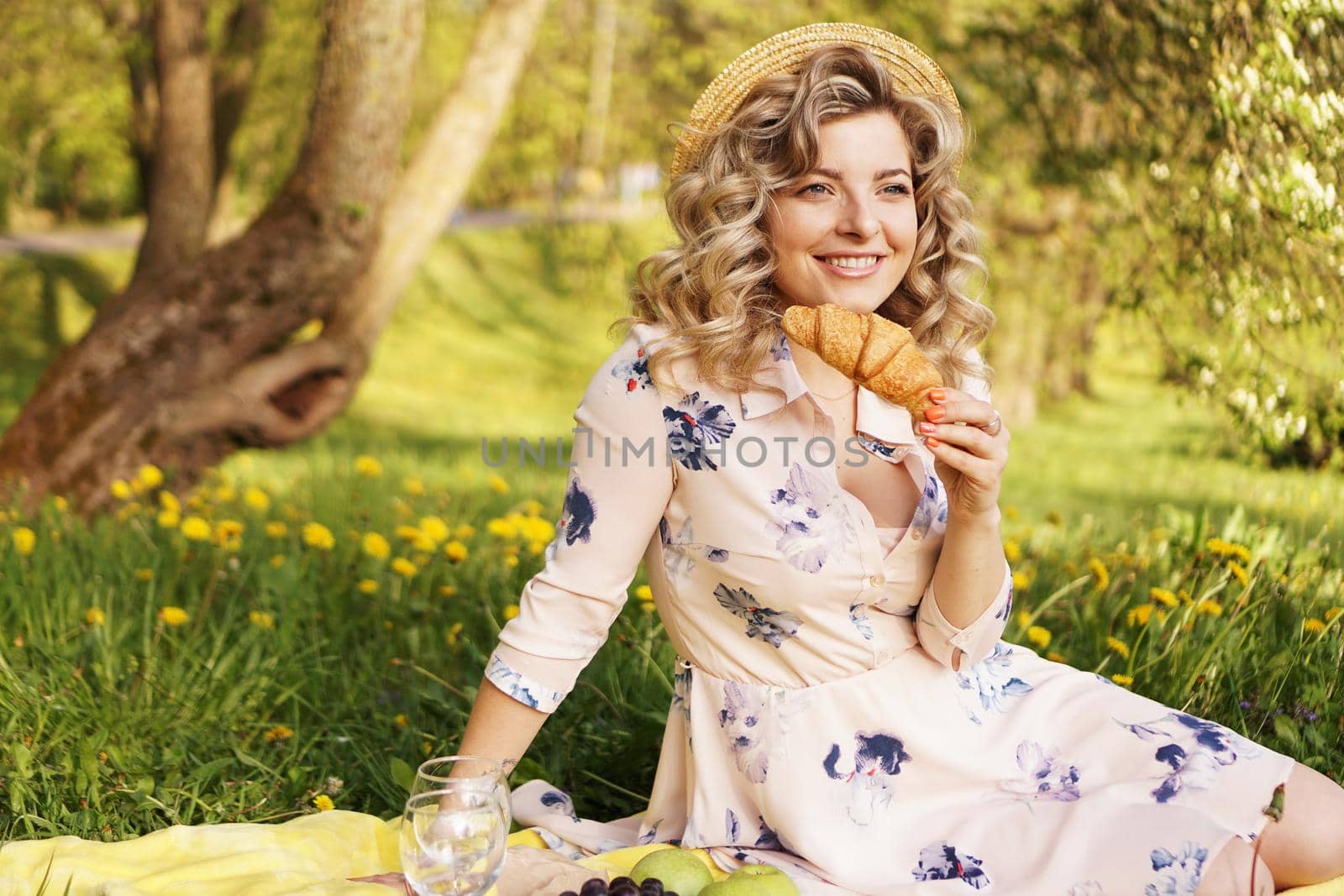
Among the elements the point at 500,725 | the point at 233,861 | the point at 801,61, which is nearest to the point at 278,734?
the point at 233,861

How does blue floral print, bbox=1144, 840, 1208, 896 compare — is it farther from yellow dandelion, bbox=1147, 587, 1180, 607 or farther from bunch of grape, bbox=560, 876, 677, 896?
yellow dandelion, bbox=1147, 587, 1180, 607

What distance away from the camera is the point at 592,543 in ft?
7.48

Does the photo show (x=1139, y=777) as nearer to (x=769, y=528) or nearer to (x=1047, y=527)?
(x=769, y=528)

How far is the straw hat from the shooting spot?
248 centimetres

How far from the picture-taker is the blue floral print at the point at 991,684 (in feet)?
7.70

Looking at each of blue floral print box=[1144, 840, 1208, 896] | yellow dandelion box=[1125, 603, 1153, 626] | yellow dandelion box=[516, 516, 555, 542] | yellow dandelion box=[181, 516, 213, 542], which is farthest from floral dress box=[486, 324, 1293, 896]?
yellow dandelion box=[181, 516, 213, 542]

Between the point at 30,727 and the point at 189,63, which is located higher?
the point at 189,63

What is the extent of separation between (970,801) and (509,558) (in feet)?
6.09

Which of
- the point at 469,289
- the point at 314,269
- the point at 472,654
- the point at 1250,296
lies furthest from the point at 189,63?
the point at 469,289

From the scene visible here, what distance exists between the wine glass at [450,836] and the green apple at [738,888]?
41 cm

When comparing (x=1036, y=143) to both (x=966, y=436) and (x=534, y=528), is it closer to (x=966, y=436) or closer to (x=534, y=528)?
(x=534, y=528)

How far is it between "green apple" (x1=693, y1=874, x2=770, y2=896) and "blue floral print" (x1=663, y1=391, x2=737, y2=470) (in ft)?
2.42

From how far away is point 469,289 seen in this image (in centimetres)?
2017

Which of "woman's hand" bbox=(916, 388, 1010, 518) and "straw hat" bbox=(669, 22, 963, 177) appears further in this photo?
"straw hat" bbox=(669, 22, 963, 177)
